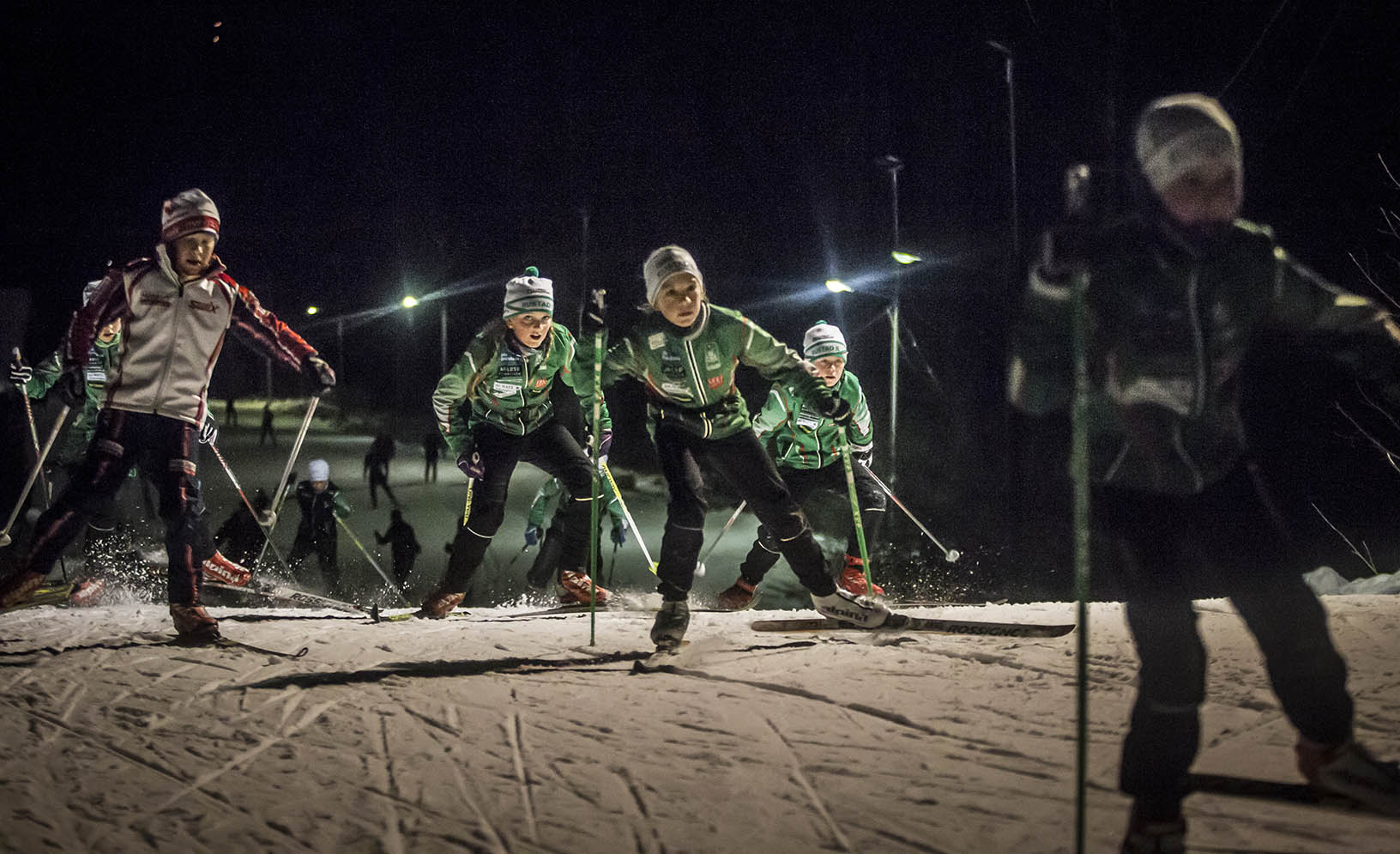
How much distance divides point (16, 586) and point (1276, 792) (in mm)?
5139

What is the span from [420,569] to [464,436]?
449cm

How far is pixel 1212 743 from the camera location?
115 inches

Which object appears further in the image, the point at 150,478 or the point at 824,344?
the point at 824,344

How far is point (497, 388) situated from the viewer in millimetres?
5863

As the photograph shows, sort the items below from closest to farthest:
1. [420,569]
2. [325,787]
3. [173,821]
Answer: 1. [173,821]
2. [325,787]
3. [420,569]

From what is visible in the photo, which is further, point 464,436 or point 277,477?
point 277,477

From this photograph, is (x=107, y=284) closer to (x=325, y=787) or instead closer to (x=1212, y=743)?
(x=325, y=787)

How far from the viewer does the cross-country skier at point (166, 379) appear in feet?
15.0

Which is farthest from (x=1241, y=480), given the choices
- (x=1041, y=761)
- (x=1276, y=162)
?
(x=1276, y=162)

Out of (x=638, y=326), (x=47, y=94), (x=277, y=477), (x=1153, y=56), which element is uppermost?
(x=1153, y=56)

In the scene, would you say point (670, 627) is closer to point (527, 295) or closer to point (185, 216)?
point (527, 295)

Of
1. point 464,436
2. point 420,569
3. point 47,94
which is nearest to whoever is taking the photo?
point 464,436

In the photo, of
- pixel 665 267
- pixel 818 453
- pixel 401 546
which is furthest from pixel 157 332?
pixel 401 546

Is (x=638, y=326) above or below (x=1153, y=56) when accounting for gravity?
below
